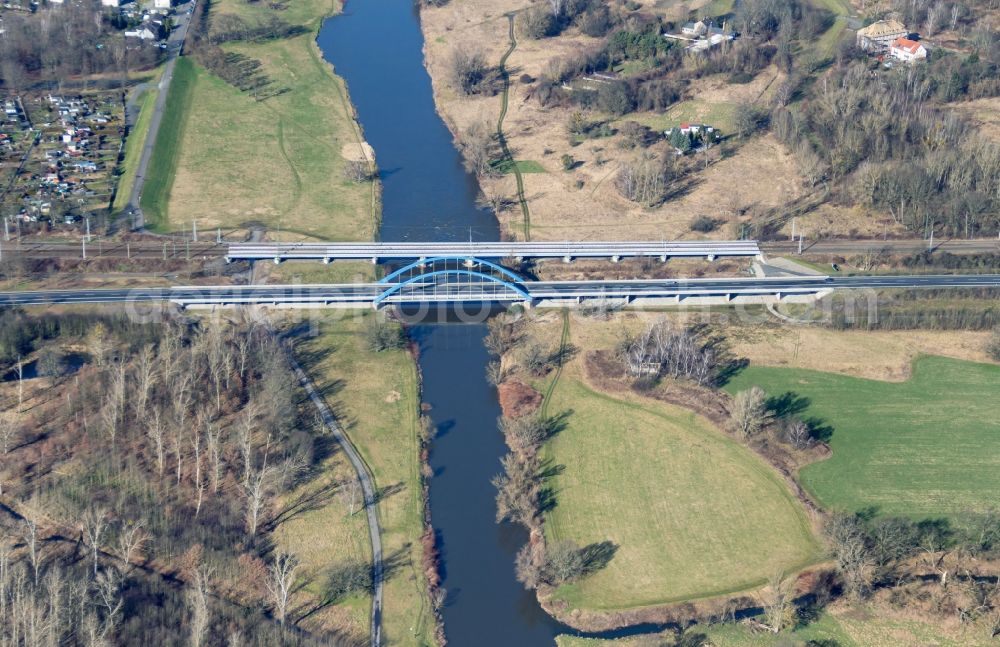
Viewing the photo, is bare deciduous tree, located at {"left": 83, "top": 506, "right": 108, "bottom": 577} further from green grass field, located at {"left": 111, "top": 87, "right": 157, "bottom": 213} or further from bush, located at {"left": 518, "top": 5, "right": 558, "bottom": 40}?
bush, located at {"left": 518, "top": 5, "right": 558, "bottom": 40}

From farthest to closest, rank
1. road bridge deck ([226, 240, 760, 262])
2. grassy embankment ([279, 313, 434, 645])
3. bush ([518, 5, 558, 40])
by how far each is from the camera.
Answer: bush ([518, 5, 558, 40])
road bridge deck ([226, 240, 760, 262])
grassy embankment ([279, 313, 434, 645])

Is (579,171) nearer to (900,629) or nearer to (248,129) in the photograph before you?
(248,129)

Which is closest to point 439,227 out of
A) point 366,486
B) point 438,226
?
point 438,226

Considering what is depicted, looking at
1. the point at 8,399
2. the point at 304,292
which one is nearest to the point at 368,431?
the point at 304,292

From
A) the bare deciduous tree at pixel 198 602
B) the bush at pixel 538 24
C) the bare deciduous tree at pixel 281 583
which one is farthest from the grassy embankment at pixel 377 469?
the bush at pixel 538 24

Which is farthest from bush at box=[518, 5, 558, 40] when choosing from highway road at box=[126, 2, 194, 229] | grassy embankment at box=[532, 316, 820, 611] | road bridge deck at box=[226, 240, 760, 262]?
grassy embankment at box=[532, 316, 820, 611]

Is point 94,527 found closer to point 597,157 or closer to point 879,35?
point 597,157
